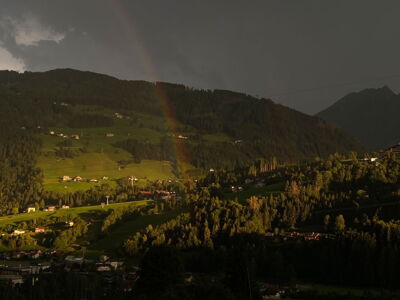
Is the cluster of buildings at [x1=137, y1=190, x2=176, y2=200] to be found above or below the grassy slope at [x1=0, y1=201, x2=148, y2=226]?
above

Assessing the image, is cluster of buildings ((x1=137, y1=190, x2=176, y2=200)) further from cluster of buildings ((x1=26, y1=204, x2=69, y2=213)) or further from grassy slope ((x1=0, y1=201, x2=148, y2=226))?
cluster of buildings ((x1=26, y1=204, x2=69, y2=213))

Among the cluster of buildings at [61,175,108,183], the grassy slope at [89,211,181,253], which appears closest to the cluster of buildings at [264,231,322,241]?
the grassy slope at [89,211,181,253]

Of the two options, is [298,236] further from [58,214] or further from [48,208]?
[48,208]

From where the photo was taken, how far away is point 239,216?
107 meters

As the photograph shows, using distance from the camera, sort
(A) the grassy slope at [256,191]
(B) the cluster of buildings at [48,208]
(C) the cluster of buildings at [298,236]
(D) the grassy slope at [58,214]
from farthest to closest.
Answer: (B) the cluster of buildings at [48,208], (D) the grassy slope at [58,214], (A) the grassy slope at [256,191], (C) the cluster of buildings at [298,236]

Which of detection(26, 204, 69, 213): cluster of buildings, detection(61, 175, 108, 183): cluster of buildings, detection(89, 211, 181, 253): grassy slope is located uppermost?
→ detection(61, 175, 108, 183): cluster of buildings

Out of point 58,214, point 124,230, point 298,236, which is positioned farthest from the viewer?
point 58,214

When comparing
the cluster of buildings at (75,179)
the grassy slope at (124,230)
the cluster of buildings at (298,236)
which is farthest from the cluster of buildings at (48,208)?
the cluster of buildings at (298,236)

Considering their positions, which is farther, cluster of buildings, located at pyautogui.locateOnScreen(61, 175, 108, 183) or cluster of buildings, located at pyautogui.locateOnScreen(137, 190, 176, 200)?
cluster of buildings, located at pyautogui.locateOnScreen(61, 175, 108, 183)

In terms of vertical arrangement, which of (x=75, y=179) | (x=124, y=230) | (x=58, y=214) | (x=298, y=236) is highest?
(x=75, y=179)

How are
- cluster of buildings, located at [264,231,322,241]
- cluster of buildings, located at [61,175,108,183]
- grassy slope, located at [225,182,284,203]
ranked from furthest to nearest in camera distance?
cluster of buildings, located at [61,175,108,183] < grassy slope, located at [225,182,284,203] < cluster of buildings, located at [264,231,322,241]

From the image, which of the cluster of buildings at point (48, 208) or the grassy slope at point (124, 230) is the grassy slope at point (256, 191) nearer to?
the grassy slope at point (124, 230)

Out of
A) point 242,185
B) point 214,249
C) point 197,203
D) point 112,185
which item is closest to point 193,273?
point 214,249

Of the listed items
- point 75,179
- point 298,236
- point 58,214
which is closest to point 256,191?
point 298,236
